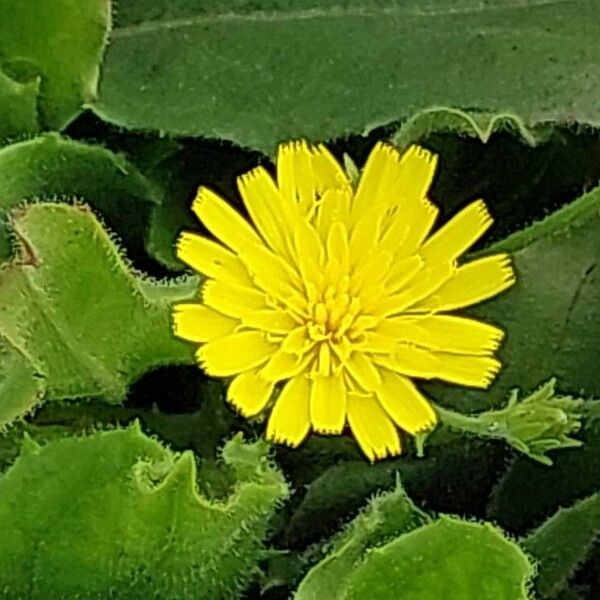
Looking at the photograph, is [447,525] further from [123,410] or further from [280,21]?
[280,21]

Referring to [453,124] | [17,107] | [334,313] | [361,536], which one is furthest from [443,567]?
[17,107]

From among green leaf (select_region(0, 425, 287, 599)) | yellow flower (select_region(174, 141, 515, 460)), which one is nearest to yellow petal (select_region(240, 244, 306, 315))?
yellow flower (select_region(174, 141, 515, 460))

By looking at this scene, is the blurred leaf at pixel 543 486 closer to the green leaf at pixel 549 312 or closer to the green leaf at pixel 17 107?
the green leaf at pixel 549 312

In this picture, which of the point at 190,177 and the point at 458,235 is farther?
the point at 190,177

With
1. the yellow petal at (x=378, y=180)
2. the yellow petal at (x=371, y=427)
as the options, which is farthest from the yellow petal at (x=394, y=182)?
the yellow petal at (x=371, y=427)

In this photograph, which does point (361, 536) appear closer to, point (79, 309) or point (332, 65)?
point (79, 309)
